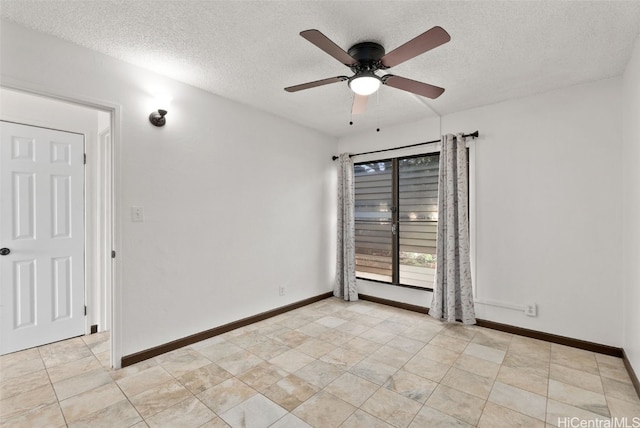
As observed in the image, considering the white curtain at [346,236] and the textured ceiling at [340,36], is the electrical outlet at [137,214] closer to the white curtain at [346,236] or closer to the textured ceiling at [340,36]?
the textured ceiling at [340,36]

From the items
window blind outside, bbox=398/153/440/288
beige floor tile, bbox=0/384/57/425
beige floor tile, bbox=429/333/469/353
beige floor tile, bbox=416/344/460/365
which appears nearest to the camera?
beige floor tile, bbox=0/384/57/425

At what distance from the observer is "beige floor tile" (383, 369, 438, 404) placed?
2109 millimetres

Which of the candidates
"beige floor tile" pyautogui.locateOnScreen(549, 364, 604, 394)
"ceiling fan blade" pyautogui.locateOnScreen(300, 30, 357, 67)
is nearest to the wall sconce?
"ceiling fan blade" pyautogui.locateOnScreen(300, 30, 357, 67)

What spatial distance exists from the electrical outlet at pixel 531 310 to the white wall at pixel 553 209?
4 centimetres

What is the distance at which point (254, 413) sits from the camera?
1.92m

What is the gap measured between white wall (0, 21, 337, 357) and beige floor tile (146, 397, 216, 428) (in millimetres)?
868

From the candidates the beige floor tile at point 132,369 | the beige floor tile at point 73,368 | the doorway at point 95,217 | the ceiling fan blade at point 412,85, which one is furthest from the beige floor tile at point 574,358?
the doorway at point 95,217

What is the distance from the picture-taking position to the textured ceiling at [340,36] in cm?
185

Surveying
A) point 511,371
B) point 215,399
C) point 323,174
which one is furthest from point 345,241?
point 215,399

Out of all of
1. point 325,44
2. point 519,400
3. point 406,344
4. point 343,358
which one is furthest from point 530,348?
point 325,44

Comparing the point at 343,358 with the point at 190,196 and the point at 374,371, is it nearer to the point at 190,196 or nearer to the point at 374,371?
the point at 374,371

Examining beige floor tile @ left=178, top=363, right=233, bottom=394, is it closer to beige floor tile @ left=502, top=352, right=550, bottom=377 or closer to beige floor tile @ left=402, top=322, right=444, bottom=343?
beige floor tile @ left=402, top=322, right=444, bottom=343

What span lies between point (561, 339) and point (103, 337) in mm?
4616

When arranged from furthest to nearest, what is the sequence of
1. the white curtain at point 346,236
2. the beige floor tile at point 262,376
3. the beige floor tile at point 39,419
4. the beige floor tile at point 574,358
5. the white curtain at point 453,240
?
the white curtain at point 346,236, the white curtain at point 453,240, the beige floor tile at point 574,358, the beige floor tile at point 262,376, the beige floor tile at point 39,419
